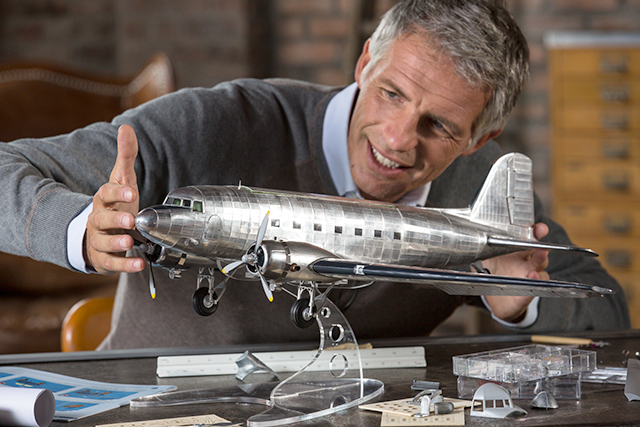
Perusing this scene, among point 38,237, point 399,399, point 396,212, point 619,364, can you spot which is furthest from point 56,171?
point 619,364

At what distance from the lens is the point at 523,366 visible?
1.01 meters

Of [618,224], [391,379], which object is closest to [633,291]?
[618,224]

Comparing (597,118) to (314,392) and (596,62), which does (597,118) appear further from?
(314,392)

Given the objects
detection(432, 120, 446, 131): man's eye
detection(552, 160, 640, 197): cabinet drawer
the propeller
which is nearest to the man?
detection(432, 120, 446, 131): man's eye

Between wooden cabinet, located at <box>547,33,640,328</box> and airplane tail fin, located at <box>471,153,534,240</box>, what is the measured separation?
239cm

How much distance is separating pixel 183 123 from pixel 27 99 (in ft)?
5.24

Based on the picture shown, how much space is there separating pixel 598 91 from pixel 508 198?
251cm

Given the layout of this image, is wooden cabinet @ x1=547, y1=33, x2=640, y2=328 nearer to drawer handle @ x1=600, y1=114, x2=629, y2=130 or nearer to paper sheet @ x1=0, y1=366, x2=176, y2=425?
drawer handle @ x1=600, y1=114, x2=629, y2=130

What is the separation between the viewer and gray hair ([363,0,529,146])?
1.31 m

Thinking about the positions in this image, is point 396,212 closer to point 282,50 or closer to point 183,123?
point 183,123

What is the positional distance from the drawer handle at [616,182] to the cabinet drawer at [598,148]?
0.29ft

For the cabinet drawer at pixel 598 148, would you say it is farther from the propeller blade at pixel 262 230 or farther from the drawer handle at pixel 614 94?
the propeller blade at pixel 262 230

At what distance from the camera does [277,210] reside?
3.39ft

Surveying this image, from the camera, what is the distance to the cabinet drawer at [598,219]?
3541mm
